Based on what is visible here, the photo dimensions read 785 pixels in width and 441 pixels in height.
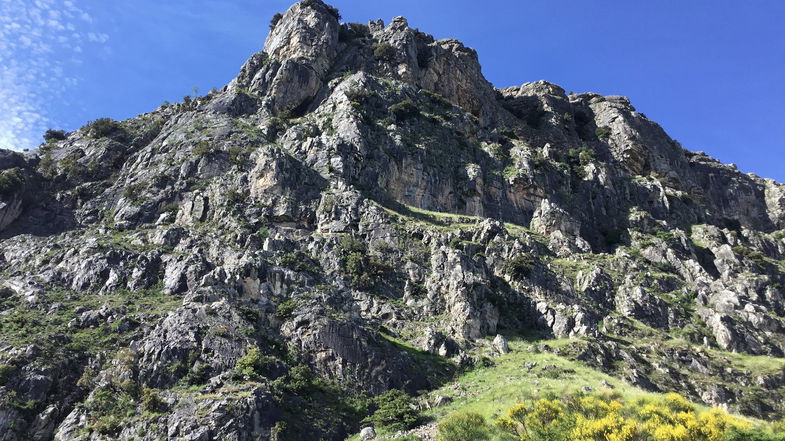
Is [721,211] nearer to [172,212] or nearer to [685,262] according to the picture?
[685,262]

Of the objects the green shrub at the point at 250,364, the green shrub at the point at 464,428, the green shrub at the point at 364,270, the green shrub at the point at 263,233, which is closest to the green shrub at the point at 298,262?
the green shrub at the point at 364,270

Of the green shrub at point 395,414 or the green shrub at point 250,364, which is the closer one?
the green shrub at point 395,414

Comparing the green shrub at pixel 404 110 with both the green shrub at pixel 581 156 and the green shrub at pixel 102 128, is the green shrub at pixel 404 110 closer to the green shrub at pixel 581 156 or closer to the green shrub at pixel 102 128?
the green shrub at pixel 581 156

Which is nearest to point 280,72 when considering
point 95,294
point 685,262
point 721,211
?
point 95,294

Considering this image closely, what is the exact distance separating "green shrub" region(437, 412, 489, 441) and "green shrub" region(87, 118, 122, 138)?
A: 65393 millimetres

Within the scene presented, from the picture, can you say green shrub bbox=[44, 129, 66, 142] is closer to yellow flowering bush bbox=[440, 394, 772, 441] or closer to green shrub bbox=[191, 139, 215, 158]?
green shrub bbox=[191, 139, 215, 158]

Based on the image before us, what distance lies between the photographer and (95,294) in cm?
4494

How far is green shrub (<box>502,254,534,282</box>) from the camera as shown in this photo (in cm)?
5284

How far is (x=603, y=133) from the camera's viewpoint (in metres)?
98.7

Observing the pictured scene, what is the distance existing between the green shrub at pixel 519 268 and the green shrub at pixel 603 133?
178ft

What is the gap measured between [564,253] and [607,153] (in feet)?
137

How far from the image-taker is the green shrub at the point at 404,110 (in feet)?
252

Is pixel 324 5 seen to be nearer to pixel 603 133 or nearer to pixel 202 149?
pixel 202 149

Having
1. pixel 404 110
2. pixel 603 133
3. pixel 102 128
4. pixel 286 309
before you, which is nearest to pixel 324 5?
pixel 404 110
